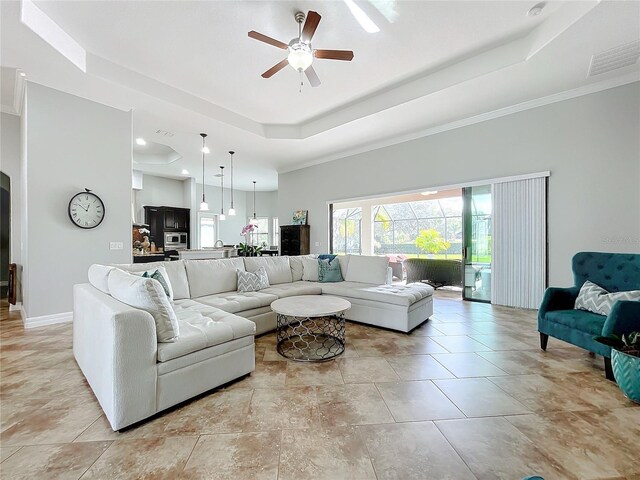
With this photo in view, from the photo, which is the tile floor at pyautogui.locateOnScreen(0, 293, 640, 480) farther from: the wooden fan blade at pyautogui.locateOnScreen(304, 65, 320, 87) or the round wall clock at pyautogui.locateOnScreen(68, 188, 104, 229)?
the wooden fan blade at pyautogui.locateOnScreen(304, 65, 320, 87)

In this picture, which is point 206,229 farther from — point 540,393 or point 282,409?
point 540,393

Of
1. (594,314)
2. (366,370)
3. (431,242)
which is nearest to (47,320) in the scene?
(366,370)

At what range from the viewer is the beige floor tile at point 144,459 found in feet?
4.51

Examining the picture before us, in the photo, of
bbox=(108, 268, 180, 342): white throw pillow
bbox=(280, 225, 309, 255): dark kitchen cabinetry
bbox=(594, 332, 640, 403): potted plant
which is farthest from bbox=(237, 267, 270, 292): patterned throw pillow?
bbox=(594, 332, 640, 403): potted plant

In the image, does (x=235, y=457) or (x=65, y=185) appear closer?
(x=235, y=457)

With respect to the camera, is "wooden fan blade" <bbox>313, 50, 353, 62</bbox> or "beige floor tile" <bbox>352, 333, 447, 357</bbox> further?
"beige floor tile" <bbox>352, 333, 447, 357</bbox>

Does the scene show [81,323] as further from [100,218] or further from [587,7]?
[587,7]

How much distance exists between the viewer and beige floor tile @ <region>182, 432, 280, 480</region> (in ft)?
4.53

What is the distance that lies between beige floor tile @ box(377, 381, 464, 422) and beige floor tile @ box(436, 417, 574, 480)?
101 mm

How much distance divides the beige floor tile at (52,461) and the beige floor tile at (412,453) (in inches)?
60.4

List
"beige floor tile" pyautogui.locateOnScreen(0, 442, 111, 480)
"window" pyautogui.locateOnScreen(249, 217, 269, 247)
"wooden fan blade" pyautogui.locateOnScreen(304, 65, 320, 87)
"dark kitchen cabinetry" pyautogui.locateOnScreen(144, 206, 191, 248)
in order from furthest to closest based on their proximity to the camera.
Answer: "window" pyautogui.locateOnScreen(249, 217, 269, 247) < "dark kitchen cabinetry" pyautogui.locateOnScreen(144, 206, 191, 248) < "wooden fan blade" pyautogui.locateOnScreen(304, 65, 320, 87) < "beige floor tile" pyautogui.locateOnScreen(0, 442, 111, 480)

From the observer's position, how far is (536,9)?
2.76 metres

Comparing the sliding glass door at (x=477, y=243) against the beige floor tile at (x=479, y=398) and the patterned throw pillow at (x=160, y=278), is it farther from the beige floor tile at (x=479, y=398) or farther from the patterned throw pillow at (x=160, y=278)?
the patterned throw pillow at (x=160, y=278)

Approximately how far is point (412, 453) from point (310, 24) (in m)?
3.34
